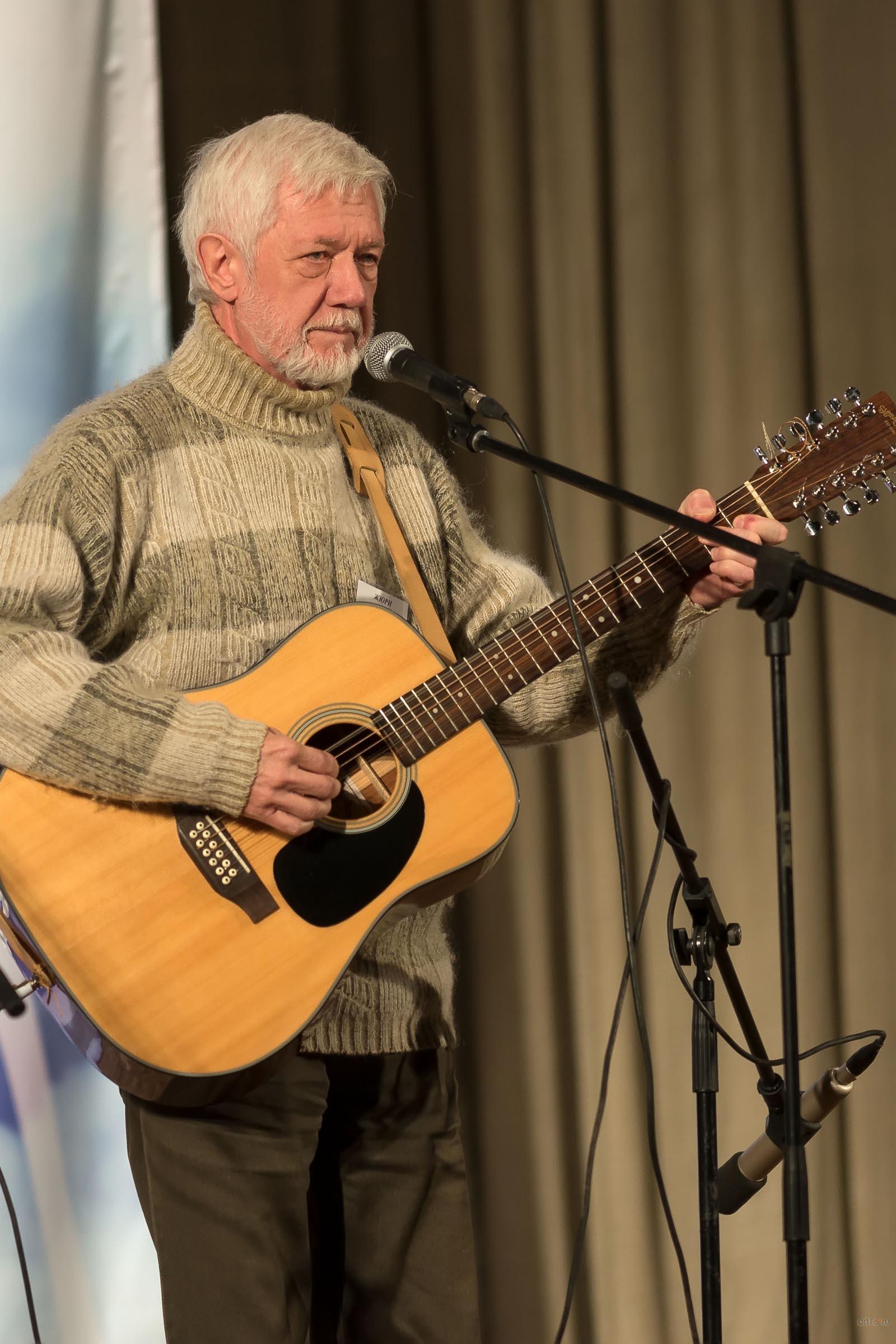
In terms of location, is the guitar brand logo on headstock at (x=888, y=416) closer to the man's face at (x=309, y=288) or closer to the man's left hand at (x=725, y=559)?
the man's left hand at (x=725, y=559)

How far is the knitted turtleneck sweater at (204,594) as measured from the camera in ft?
5.33

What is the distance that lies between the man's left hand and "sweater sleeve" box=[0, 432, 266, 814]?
0.61 metres

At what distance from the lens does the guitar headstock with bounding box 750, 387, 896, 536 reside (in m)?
1.74

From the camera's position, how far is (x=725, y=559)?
175cm

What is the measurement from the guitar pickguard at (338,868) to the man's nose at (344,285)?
0.73 m

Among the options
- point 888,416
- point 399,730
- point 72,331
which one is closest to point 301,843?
point 399,730

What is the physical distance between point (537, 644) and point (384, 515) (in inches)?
12.9

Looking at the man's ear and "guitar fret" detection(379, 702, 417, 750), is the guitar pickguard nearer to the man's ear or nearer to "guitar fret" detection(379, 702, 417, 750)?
"guitar fret" detection(379, 702, 417, 750)

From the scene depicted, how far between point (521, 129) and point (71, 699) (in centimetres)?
169

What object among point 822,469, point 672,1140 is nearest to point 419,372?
point 822,469

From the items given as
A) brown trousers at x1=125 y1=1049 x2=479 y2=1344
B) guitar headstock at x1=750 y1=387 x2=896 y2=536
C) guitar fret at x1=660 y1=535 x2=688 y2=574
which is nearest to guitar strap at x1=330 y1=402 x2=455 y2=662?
guitar fret at x1=660 y1=535 x2=688 y2=574

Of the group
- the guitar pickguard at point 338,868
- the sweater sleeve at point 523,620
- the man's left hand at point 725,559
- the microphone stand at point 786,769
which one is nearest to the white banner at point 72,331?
the sweater sleeve at point 523,620

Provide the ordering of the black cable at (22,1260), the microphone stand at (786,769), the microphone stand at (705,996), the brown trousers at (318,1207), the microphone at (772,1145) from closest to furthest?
the microphone stand at (786,769) → the microphone stand at (705,996) → the microphone at (772,1145) → the brown trousers at (318,1207) → the black cable at (22,1260)

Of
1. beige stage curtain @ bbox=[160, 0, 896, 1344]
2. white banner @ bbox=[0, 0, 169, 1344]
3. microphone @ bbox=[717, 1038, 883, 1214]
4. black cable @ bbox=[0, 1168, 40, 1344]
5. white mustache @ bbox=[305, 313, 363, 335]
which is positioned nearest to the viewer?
microphone @ bbox=[717, 1038, 883, 1214]
